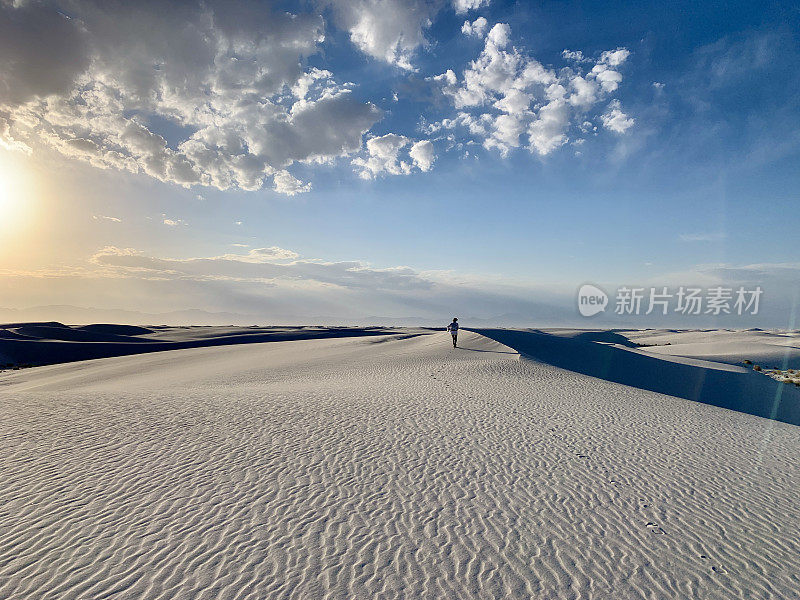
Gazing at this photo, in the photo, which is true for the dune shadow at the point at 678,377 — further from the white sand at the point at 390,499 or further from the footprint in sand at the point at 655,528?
the footprint in sand at the point at 655,528

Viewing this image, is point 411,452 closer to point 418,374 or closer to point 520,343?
point 418,374

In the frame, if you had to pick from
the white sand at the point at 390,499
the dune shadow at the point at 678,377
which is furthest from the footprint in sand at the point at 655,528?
the dune shadow at the point at 678,377

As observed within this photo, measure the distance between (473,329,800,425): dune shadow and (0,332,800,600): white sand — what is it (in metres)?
5.23

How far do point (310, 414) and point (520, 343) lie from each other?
65.9 ft

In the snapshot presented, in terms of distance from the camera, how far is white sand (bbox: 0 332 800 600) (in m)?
5.14

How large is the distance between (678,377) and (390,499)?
2188 cm

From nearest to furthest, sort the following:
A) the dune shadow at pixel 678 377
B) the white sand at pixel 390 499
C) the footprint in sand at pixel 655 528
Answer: the white sand at pixel 390 499, the footprint in sand at pixel 655 528, the dune shadow at pixel 678 377

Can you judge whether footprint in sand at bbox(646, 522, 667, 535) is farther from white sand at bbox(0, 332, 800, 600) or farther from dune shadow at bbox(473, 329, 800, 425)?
dune shadow at bbox(473, 329, 800, 425)

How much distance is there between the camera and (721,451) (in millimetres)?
10258

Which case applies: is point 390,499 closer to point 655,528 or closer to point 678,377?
point 655,528

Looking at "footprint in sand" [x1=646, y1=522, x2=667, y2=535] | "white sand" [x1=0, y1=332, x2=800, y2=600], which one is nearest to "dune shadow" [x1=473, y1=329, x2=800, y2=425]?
"white sand" [x1=0, y1=332, x2=800, y2=600]

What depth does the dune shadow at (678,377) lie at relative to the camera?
58.9 feet

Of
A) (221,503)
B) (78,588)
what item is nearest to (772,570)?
(221,503)

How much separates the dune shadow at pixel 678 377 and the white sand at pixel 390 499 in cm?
523
